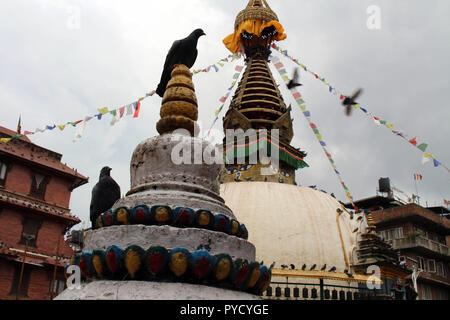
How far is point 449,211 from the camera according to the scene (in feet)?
95.7

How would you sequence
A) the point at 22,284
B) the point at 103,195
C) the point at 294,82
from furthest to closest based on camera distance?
the point at 22,284 < the point at 294,82 < the point at 103,195

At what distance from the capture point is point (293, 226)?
12000 mm

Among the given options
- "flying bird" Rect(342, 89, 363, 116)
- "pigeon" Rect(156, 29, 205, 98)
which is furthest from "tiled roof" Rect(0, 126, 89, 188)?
"pigeon" Rect(156, 29, 205, 98)

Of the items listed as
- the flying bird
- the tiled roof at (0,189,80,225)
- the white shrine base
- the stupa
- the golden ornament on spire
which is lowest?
the white shrine base

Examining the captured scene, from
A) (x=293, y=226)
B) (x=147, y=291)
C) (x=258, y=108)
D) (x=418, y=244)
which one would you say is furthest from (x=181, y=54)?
(x=418, y=244)

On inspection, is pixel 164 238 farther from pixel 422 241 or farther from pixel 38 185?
pixel 422 241

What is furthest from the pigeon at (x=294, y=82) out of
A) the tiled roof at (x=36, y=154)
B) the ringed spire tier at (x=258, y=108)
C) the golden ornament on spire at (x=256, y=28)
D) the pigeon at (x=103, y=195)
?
the tiled roof at (x=36, y=154)

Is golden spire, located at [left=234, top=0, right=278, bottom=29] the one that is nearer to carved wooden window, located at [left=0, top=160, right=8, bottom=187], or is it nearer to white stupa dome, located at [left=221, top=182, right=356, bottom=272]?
white stupa dome, located at [left=221, top=182, right=356, bottom=272]

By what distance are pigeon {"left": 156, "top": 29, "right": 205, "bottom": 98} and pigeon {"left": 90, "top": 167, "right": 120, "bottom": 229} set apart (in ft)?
4.90

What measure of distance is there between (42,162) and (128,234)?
16744 millimetres

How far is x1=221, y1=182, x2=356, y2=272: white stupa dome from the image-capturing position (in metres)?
11.4

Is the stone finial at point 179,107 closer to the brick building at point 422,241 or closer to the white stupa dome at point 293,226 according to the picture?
the white stupa dome at point 293,226

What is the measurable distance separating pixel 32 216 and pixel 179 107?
605 inches

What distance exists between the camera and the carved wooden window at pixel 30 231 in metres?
17.0
